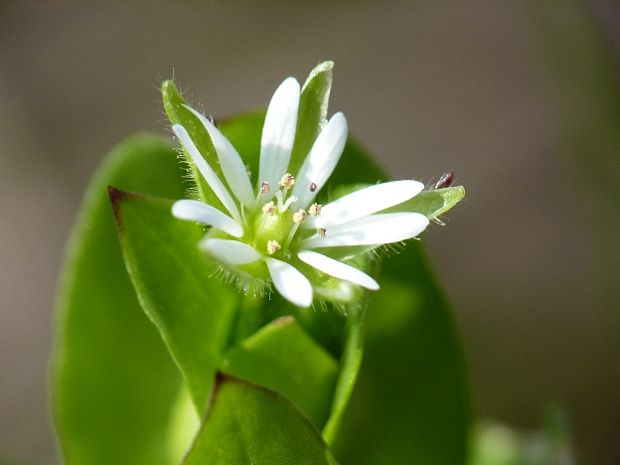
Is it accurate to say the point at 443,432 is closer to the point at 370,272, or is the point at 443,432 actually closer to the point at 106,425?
the point at 370,272

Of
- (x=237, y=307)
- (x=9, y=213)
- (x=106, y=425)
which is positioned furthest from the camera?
(x=9, y=213)

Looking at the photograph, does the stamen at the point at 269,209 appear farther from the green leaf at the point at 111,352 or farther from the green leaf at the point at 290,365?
the green leaf at the point at 111,352

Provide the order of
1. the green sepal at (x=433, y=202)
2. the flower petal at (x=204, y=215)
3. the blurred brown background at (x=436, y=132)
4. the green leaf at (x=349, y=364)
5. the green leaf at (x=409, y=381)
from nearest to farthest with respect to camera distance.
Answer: the flower petal at (x=204, y=215) → the green sepal at (x=433, y=202) → the green leaf at (x=349, y=364) → the green leaf at (x=409, y=381) → the blurred brown background at (x=436, y=132)

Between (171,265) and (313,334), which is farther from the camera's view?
(313,334)

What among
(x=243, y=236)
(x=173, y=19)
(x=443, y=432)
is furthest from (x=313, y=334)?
(x=173, y=19)

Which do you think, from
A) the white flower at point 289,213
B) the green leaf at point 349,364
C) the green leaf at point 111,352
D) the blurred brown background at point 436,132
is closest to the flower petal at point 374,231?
the white flower at point 289,213

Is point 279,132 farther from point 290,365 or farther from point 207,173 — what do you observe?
point 290,365

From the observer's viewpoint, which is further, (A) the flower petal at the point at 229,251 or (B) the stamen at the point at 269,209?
(B) the stamen at the point at 269,209
